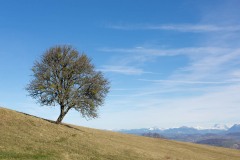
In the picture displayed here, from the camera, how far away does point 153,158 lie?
A: 160 ft

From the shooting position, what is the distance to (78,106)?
6406 centimetres

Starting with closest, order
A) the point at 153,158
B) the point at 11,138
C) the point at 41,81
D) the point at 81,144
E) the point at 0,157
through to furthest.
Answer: the point at 0,157 < the point at 11,138 < the point at 81,144 < the point at 153,158 < the point at 41,81

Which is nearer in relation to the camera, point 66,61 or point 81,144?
point 81,144

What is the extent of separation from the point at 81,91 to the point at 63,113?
616 centimetres

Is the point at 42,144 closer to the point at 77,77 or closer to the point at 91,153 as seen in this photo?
the point at 91,153

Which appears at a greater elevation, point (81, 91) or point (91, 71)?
point (91, 71)

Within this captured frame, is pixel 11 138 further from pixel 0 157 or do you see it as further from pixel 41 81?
pixel 41 81

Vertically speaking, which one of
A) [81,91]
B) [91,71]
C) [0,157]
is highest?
[91,71]

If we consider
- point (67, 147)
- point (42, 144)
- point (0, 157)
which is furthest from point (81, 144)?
point (0, 157)

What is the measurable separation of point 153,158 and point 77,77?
24722 mm

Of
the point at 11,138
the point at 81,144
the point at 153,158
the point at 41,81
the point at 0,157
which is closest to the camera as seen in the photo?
the point at 0,157

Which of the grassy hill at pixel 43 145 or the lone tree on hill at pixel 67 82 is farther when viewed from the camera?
the lone tree on hill at pixel 67 82

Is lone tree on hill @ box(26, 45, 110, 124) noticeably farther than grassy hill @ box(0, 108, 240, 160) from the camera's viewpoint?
Yes

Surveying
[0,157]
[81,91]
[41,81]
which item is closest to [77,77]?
[81,91]
